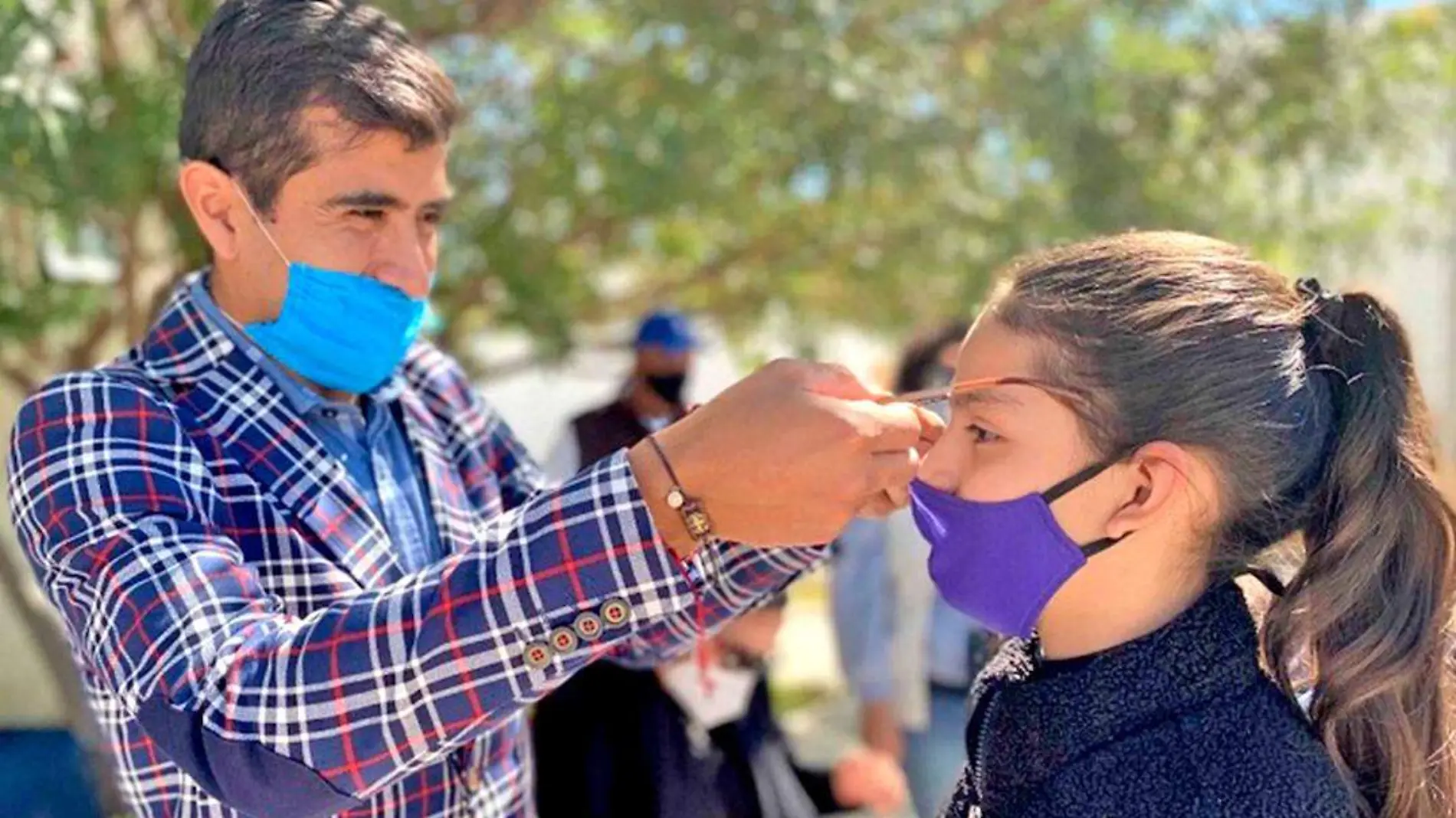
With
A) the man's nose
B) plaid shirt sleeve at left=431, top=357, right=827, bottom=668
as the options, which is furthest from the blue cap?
the man's nose

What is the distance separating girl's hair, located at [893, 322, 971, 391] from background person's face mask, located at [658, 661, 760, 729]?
163 centimetres

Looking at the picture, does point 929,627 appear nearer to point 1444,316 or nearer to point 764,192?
point 764,192

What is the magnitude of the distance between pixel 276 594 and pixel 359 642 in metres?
0.34

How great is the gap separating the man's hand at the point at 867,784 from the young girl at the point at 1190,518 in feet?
4.02

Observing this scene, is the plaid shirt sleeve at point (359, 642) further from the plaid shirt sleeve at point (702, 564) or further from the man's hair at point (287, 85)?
the man's hair at point (287, 85)

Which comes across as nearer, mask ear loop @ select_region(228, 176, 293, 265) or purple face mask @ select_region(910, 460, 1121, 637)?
purple face mask @ select_region(910, 460, 1121, 637)

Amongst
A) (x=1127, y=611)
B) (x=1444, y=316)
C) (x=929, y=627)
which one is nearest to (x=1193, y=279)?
(x=1127, y=611)

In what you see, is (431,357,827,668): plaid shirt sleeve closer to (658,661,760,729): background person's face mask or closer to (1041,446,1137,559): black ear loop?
(1041,446,1137,559): black ear loop

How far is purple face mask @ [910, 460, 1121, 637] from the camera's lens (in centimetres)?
165

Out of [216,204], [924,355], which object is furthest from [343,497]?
[924,355]

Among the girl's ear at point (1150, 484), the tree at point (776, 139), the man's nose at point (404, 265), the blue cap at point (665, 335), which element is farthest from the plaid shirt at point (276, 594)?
the blue cap at point (665, 335)

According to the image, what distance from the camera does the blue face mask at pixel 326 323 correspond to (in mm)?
1796

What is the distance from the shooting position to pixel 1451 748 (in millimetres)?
1629

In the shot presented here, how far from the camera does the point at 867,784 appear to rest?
115 inches
